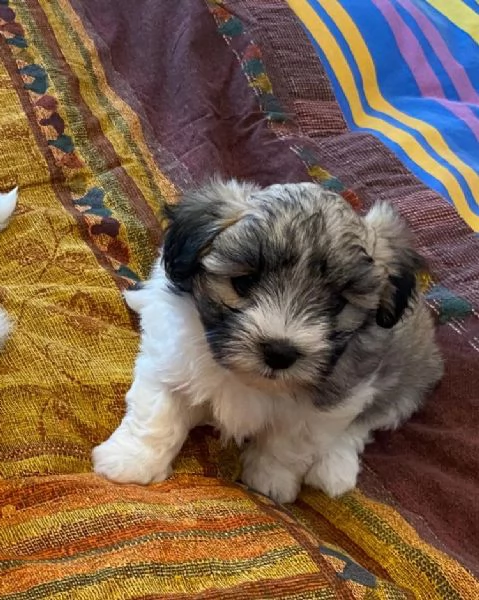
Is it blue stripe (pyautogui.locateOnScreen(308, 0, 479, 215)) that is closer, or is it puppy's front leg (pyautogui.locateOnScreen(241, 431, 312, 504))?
puppy's front leg (pyautogui.locateOnScreen(241, 431, 312, 504))

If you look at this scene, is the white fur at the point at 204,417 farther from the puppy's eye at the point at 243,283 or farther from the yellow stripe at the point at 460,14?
the yellow stripe at the point at 460,14

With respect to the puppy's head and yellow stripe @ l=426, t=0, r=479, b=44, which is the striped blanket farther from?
the puppy's head

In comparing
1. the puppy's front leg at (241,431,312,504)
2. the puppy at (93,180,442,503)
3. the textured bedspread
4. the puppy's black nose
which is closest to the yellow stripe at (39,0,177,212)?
the textured bedspread

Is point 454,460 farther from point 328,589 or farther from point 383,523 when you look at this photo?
point 328,589

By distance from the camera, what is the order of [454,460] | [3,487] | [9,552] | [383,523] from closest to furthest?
[9,552]
[3,487]
[383,523]
[454,460]

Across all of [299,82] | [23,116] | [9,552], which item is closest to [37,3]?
[23,116]

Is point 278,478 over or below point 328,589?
below

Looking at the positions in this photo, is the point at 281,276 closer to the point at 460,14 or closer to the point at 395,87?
the point at 395,87

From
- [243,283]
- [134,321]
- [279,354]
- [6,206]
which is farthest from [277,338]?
[6,206]
